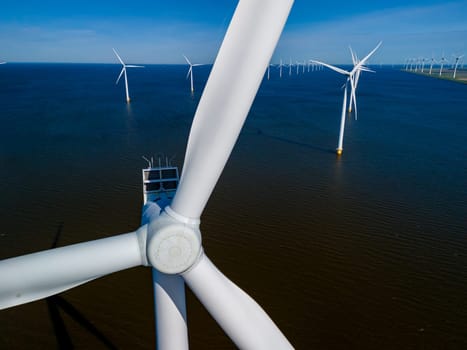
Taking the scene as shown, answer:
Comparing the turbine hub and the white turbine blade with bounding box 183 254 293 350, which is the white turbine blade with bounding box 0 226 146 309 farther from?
the white turbine blade with bounding box 183 254 293 350

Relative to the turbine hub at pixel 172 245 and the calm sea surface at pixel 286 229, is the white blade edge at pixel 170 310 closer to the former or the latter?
the turbine hub at pixel 172 245

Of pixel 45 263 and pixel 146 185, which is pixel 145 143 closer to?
pixel 146 185

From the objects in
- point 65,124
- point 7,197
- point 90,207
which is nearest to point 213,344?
point 90,207

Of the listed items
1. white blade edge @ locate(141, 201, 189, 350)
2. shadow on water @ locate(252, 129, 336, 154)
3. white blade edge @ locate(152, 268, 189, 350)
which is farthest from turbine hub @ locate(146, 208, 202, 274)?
shadow on water @ locate(252, 129, 336, 154)

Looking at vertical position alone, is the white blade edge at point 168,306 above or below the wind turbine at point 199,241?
below

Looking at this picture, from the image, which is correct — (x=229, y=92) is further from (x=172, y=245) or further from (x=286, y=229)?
(x=286, y=229)

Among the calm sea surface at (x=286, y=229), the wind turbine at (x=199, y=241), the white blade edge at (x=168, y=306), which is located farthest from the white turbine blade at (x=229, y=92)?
the calm sea surface at (x=286, y=229)

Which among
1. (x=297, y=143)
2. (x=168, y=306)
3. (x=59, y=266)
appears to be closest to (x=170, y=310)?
(x=168, y=306)

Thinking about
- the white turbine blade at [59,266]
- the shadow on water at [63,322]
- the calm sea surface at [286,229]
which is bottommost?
the shadow on water at [63,322]
